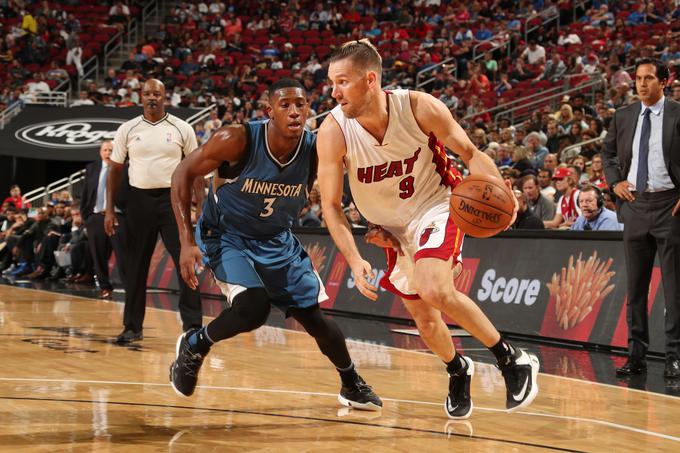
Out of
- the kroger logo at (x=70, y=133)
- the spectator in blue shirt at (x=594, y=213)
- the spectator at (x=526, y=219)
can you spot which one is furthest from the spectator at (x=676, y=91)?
the kroger logo at (x=70, y=133)

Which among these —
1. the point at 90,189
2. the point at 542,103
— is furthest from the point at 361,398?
the point at 542,103

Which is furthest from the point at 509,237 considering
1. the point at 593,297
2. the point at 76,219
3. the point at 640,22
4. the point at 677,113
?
the point at 640,22

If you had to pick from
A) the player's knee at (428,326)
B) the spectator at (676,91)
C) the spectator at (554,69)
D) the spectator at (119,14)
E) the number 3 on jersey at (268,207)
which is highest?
the spectator at (119,14)

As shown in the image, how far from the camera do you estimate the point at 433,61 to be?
65.0 ft

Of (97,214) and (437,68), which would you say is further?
(437,68)

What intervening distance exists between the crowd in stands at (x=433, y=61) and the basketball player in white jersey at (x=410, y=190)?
4.15 meters

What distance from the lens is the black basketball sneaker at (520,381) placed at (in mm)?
4648

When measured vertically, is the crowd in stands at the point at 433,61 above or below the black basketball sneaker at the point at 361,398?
above

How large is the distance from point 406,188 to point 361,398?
1100 mm

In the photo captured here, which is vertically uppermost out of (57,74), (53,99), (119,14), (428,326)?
(119,14)

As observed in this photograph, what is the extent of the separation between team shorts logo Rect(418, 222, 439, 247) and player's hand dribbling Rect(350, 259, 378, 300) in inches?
15.3

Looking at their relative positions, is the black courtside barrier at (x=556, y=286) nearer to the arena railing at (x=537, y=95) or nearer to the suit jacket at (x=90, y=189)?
the suit jacket at (x=90, y=189)

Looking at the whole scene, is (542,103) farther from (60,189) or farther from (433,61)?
(60,189)

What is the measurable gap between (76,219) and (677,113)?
10920 millimetres
